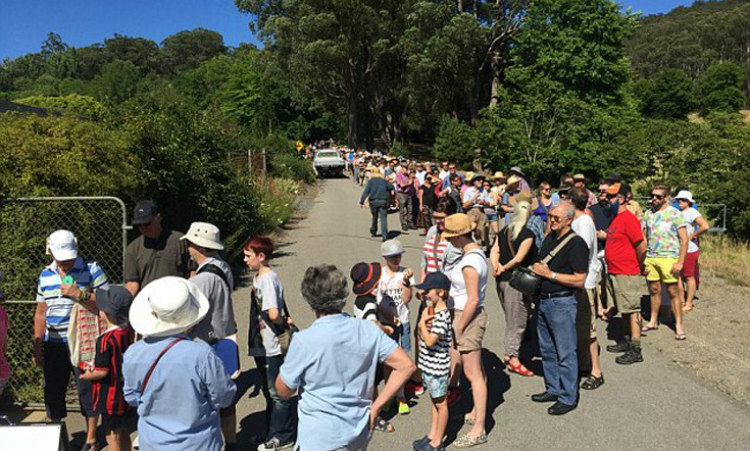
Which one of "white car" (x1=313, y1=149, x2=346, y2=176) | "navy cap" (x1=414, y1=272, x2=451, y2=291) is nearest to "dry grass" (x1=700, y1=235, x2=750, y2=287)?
"navy cap" (x1=414, y1=272, x2=451, y2=291)

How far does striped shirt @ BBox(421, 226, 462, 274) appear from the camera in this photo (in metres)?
5.39

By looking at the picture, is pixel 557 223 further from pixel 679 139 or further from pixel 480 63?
pixel 480 63

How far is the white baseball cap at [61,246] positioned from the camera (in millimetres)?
4504

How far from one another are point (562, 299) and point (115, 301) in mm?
3656

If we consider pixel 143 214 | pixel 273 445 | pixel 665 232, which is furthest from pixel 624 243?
pixel 143 214

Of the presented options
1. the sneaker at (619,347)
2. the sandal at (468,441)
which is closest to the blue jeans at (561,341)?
the sandal at (468,441)

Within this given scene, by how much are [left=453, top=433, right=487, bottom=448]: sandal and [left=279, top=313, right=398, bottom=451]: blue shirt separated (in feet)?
6.21

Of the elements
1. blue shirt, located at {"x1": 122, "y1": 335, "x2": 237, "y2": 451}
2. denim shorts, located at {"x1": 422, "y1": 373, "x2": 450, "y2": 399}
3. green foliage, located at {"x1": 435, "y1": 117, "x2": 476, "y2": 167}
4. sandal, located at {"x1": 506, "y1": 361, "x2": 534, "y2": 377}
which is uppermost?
green foliage, located at {"x1": 435, "y1": 117, "x2": 476, "y2": 167}

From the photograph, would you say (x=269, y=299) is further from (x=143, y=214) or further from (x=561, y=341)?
(x=561, y=341)

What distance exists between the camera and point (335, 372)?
2.96m

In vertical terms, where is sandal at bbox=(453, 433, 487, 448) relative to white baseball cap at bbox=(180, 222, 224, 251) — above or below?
below

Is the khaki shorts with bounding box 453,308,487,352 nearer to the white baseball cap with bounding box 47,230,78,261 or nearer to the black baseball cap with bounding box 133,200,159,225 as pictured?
the black baseball cap with bounding box 133,200,159,225

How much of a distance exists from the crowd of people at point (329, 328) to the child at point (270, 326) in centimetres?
1

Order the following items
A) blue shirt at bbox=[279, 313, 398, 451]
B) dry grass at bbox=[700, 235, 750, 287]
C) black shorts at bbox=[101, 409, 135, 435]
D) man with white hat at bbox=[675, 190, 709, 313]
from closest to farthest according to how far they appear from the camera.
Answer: blue shirt at bbox=[279, 313, 398, 451]
black shorts at bbox=[101, 409, 135, 435]
man with white hat at bbox=[675, 190, 709, 313]
dry grass at bbox=[700, 235, 750, 287]
